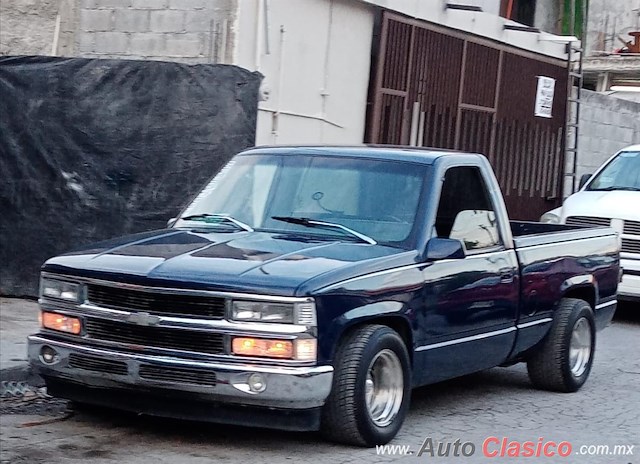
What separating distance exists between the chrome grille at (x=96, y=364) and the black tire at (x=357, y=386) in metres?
1.14

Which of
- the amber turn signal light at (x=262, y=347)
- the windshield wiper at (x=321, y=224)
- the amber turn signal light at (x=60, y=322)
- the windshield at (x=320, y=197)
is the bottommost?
the amber turn signal light at (x=60, y=322)

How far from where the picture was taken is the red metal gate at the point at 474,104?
15008mm

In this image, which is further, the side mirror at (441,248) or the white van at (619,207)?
the white van at (619,207)

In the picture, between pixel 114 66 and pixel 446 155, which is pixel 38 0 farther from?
pixel 446 155

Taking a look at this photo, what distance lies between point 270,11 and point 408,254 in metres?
6.08

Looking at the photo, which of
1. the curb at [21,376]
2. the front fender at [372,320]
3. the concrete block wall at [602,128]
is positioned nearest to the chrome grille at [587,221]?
the front fender at [372,320]

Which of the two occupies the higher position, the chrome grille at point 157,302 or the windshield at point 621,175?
the windshield at point 621,175

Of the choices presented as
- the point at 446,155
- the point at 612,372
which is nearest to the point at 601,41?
the point at 612,372

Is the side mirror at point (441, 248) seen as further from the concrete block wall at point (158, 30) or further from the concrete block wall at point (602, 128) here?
the concrete block wall at point (602, 128)

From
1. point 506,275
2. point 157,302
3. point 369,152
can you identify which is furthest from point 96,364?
point 506,275

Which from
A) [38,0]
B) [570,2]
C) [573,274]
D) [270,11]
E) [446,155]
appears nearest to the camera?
[446,155]

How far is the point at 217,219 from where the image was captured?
24.8 feet

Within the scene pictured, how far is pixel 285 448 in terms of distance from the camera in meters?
6.58

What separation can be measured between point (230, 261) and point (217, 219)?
1176mm
